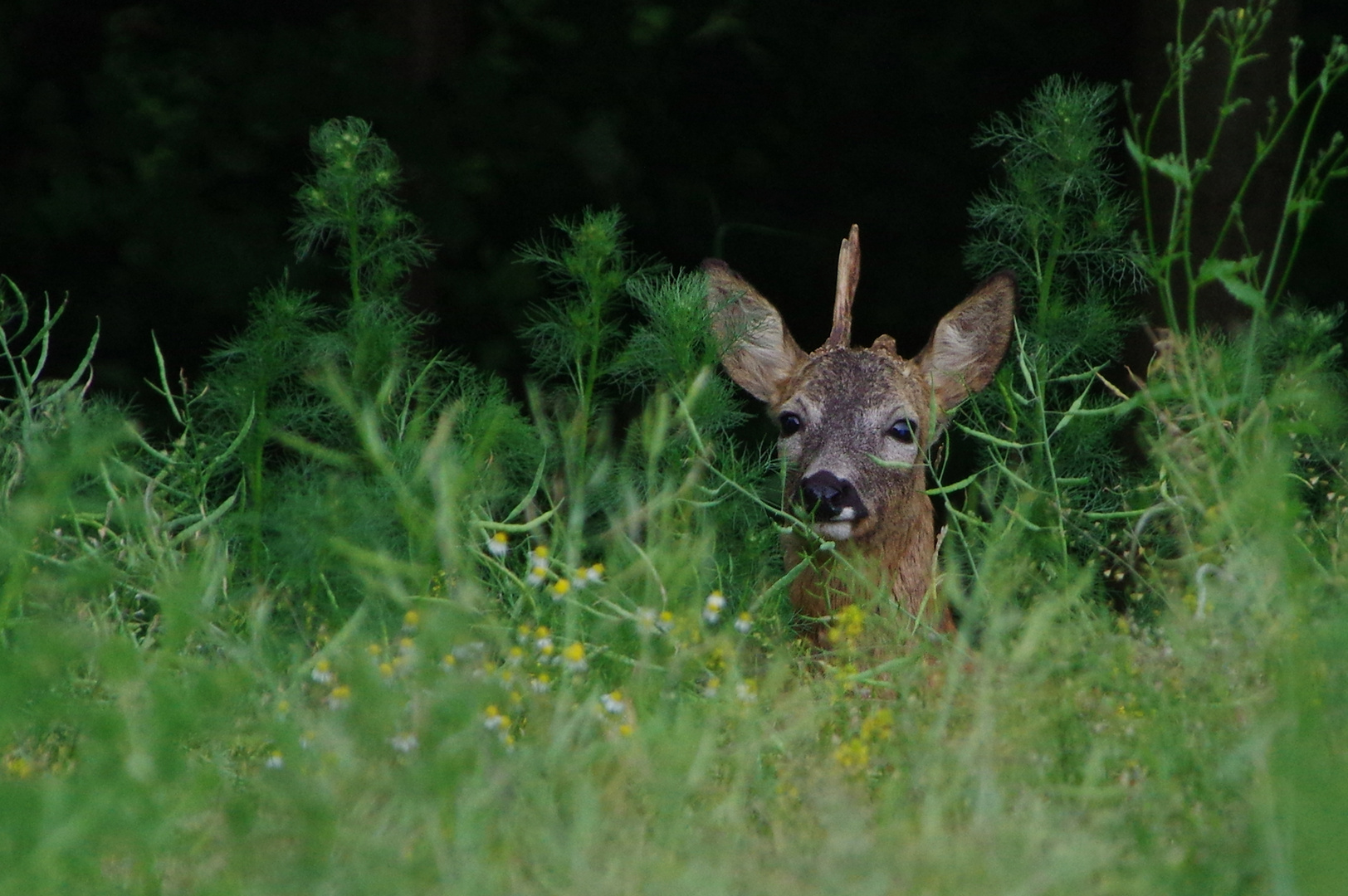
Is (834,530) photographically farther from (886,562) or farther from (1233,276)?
(1233,276)

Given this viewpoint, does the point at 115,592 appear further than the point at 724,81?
No

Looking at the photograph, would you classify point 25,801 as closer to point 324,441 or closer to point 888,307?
point 324,441

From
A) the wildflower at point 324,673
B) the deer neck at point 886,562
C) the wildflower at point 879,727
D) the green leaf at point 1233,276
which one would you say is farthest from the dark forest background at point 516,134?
the wildflower at point 879,727

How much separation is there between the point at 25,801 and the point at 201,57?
5052mm

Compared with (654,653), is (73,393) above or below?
below

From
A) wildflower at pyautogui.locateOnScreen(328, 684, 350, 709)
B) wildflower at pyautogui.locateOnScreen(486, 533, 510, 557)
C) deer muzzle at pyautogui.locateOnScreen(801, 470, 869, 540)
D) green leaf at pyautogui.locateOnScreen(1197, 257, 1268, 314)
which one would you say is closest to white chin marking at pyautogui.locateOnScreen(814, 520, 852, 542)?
deer muzzle at pyautogui.locateOnScreen(801, 470, 869, 540)

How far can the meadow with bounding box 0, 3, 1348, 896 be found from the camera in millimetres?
2131

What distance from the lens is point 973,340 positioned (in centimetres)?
429

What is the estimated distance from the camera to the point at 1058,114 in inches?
169

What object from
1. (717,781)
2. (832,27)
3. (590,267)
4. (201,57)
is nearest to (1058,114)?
(590,267)

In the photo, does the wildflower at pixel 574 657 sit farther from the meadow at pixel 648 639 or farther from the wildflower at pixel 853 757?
the wildflower at pixel 853 757

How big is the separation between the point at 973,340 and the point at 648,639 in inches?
67.4

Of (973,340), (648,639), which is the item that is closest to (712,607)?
(648,639)

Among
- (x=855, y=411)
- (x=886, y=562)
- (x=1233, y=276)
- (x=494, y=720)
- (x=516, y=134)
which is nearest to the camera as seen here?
(x=494, y=720)
